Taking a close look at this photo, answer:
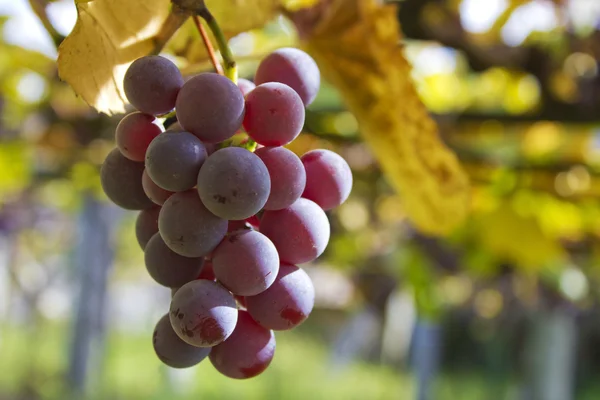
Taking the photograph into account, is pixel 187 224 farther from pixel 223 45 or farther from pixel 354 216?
pixel 354 216

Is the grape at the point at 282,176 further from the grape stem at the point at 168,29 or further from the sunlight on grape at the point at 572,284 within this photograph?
the sunlight on grape at the point at 572,284

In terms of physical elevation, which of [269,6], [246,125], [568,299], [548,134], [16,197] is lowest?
[246,125]

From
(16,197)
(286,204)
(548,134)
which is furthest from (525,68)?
(16,197)

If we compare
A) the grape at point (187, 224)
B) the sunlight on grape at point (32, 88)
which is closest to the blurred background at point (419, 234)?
the sunlight on grape at point (32, 88)

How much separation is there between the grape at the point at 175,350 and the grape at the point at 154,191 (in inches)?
3.3

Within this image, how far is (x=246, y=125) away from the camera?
0.41 meters

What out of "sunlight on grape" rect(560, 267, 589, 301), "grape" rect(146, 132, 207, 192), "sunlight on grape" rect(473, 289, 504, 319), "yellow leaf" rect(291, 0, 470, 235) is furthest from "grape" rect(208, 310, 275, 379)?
"sunlight on grape" rect(473, 289, 504, 319)

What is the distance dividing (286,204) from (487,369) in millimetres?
6279

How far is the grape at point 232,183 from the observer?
356 mm

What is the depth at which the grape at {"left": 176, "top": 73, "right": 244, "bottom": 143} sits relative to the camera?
0.36 metres

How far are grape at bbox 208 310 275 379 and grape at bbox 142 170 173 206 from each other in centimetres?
10

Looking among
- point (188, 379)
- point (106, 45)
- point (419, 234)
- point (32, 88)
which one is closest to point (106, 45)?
point (106, 45)

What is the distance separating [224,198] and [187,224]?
0.12 ft

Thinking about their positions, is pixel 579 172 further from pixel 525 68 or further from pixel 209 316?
pixel 209 316
